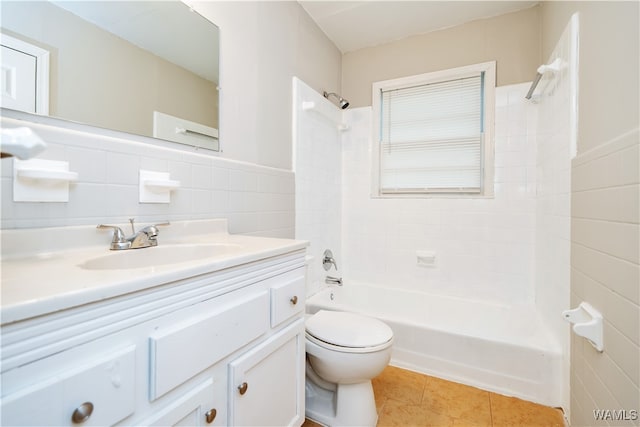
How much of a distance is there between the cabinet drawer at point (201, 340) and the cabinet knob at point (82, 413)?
11 cm

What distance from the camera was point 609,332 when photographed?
1004mm

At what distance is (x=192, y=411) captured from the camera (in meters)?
0.69

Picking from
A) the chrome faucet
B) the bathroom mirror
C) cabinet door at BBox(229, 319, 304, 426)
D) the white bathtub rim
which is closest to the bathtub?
the white bathtub rim

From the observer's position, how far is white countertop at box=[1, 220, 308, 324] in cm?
45

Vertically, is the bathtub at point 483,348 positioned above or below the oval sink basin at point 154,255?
below

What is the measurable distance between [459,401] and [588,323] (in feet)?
2.60

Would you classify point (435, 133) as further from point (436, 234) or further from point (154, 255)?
point (154, 255)

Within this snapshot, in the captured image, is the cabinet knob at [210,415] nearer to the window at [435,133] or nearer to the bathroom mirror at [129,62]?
the bathroom mirror at [129,62]

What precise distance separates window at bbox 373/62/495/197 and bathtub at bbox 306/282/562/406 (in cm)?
92

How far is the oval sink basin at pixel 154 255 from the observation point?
870 mm

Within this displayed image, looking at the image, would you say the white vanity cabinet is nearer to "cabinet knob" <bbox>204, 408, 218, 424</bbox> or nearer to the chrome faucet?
"cabinet knob" <bbox>204, 408, 218, 424</bbox>

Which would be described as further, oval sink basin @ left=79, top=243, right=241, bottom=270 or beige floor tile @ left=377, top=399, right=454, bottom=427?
beige floor tile @ left=377, top=399, right=454, bottom=427

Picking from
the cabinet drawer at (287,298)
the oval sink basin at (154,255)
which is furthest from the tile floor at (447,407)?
the oval sink basin at (154,255)

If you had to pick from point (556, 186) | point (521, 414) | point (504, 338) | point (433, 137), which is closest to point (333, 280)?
point (504, 338)
